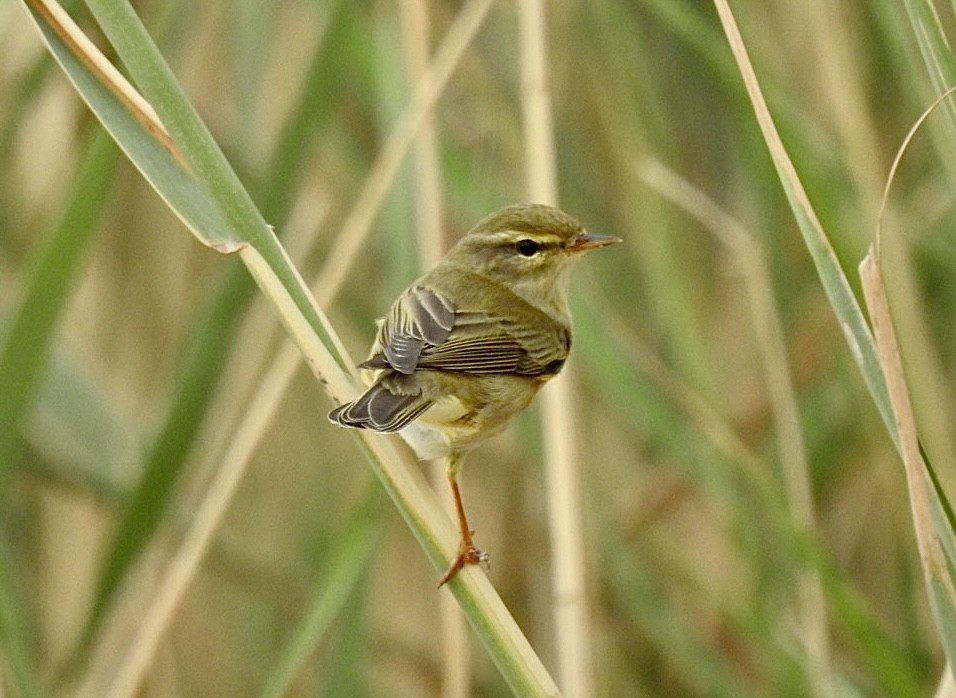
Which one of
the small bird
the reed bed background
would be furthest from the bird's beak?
the reed bed background

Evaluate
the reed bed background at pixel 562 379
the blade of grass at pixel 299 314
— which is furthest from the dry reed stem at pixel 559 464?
the blade of grass at pixel 299 314

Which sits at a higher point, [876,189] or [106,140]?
[106,140]

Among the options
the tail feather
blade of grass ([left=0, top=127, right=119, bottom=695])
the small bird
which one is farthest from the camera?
the small bird

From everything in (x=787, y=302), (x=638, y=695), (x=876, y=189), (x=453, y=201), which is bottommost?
(x=638, y=695)

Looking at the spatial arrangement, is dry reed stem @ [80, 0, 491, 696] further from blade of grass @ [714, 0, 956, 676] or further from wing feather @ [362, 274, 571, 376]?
blade of grass @ [714, 0, 956, 676]

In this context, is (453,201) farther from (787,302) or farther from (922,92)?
(922,92)

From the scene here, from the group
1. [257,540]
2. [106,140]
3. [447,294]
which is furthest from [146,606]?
[106,140]

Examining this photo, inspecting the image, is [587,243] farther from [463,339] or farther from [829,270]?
[829,270]
